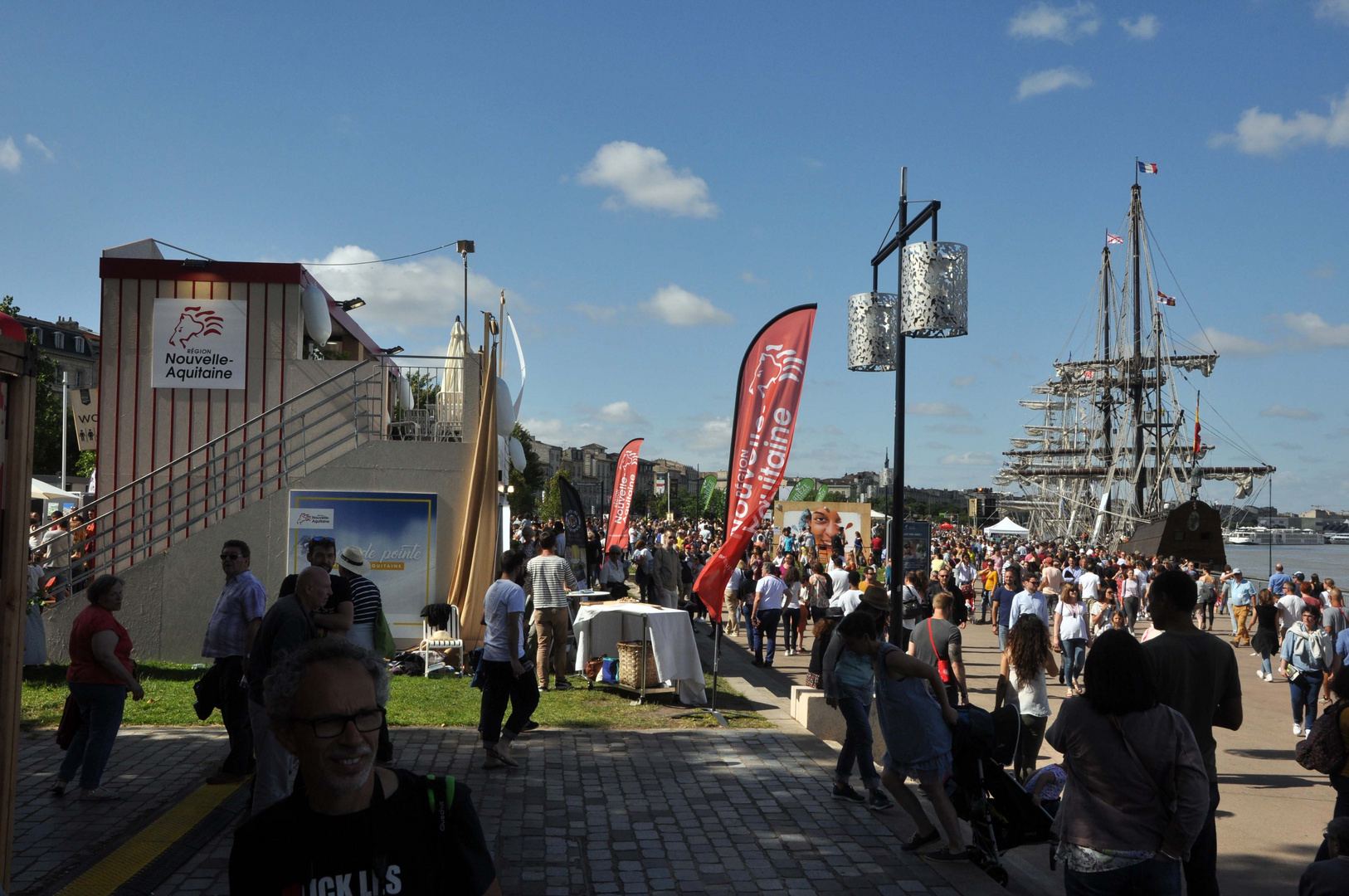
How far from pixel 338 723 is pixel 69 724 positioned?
587cm

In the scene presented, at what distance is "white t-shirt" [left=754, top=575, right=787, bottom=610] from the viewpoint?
15109mm

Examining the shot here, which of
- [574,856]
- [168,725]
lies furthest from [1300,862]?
[168,725]

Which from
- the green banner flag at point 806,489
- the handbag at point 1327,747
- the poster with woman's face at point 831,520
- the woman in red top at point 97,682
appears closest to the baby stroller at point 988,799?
the handbag at point 1327,747

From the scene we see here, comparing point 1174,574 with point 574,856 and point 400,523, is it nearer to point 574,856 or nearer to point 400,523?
point 574,856

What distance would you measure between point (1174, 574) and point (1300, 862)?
10.4ft

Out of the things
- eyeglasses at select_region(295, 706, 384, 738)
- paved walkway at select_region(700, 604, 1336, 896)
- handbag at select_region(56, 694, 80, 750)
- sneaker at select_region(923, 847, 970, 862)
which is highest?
eyeglasses at select_region(295, 706, 384, 738)

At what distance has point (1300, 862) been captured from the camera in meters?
6.54

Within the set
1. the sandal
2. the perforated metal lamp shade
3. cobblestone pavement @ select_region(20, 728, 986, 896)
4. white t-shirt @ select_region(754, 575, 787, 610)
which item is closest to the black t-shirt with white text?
cobblestone pavement @ select_region(20, 728, 986, 896)

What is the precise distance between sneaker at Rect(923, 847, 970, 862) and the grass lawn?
436 centimetres

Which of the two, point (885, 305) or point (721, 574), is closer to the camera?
point (885, 305)

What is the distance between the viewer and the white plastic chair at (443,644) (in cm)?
1290

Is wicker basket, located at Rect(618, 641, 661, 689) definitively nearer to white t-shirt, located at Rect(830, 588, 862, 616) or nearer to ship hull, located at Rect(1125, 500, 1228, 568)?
white t-shirt, located at Rect(830, 588, 862, 616)

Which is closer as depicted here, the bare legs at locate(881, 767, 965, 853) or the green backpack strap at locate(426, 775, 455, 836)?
the green backpack strap at locate(426, 775, 455, 836)

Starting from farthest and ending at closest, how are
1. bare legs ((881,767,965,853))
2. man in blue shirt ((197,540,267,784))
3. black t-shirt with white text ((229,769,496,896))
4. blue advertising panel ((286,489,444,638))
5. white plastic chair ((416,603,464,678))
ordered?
blue advertising panel ((286,489,444,638)), white plastic chair ((416,603,464,678)), man in blue shirt ((197,540,267,784)), bare legs ((881,767,965,853)), black t-shirt with white text ((229,769,496,896))
